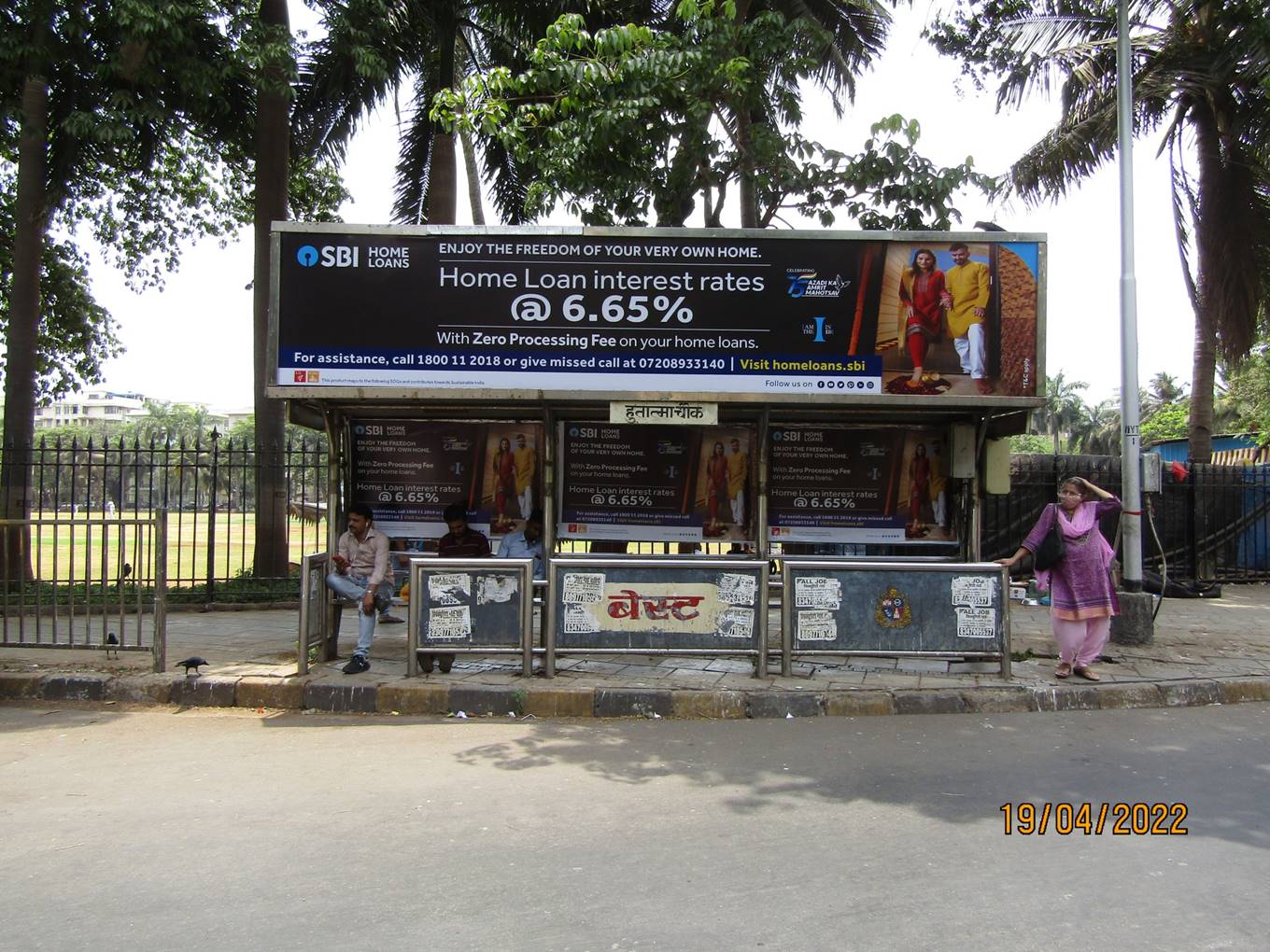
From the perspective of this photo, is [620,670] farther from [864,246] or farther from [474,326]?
[864,246]

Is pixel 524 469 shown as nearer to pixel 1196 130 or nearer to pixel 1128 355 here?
pixel 1128 355

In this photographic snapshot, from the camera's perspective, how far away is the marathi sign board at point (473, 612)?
717 centimetres

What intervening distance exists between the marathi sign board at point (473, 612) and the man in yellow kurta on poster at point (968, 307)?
3987 millimetres

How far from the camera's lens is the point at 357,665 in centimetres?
733

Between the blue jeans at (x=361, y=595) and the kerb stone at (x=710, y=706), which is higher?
the blue jeans at (x=361, y=595)

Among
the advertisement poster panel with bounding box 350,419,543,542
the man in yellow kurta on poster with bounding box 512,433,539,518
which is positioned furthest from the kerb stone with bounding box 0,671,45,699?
the man in yellow kurta on poster with bounding box 512,433,539,518

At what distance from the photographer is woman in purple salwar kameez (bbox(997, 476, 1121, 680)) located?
730 centimetres

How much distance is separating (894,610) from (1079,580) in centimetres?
151

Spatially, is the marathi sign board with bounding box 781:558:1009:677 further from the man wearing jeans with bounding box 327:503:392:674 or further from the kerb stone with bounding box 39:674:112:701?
the kerb stone with bounding box 39:674:112:701

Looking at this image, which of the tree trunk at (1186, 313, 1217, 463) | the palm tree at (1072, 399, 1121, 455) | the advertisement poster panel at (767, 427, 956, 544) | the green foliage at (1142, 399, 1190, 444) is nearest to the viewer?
the advertisement poster panel at (767, 427, 956, 544)

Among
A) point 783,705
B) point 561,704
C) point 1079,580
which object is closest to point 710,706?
point 783,705

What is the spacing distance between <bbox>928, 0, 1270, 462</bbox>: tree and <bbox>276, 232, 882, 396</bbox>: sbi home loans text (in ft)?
26.1

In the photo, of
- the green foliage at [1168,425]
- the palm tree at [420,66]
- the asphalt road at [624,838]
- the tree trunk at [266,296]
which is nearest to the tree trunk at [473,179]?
the palm tree at [420,66]

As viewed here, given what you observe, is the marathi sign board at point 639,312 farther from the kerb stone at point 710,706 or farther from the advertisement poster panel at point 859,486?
the kerb stone at point 710,706
